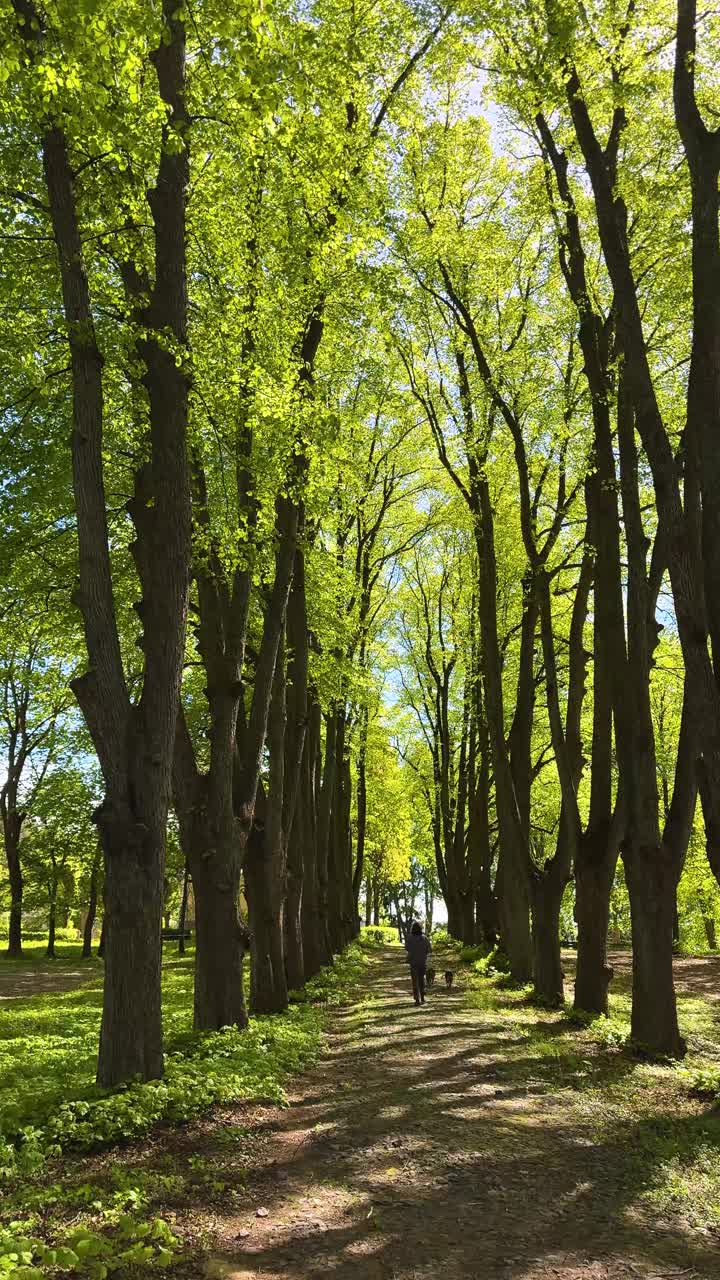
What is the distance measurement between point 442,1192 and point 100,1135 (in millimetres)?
2269

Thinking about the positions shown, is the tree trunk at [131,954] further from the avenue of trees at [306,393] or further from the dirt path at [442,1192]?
the dirt path at [442,1192]

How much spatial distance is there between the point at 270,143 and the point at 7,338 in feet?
10.5

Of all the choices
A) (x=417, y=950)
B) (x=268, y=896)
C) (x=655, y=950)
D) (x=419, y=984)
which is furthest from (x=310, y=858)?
(x=655, y=950)

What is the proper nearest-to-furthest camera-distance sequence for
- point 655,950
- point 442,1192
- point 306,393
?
1. point 442,1192
2. point 655,950
3. point 306,393

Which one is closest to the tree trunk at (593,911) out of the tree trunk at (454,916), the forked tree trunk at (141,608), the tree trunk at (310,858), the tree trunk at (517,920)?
the tree trunk at (517,920)

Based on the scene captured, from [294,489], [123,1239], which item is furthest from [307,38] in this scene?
[123,1239]

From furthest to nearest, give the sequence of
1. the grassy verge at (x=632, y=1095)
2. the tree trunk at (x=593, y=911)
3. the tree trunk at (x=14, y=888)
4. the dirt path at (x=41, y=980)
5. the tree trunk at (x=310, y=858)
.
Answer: the tree trunk at (x=14, y=888)
the dirt path at (x=41, y=980)
the tree trunk at (x=310, y=858)
the tree trunk at (x=593, y=911)
the grassy verge at (x=632, y=1095)

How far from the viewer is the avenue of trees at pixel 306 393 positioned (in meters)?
6.71

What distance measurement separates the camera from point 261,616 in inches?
618

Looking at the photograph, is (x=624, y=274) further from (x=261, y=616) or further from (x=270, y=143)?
(x=261, y=616)

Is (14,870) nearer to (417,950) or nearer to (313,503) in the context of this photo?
(417,950)

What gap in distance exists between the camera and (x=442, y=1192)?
5.11 m

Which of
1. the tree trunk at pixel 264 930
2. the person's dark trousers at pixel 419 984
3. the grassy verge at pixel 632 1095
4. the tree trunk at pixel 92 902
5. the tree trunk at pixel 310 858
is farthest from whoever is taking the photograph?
the tree trunk at pixel 92 902

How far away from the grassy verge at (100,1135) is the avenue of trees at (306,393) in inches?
22.9
